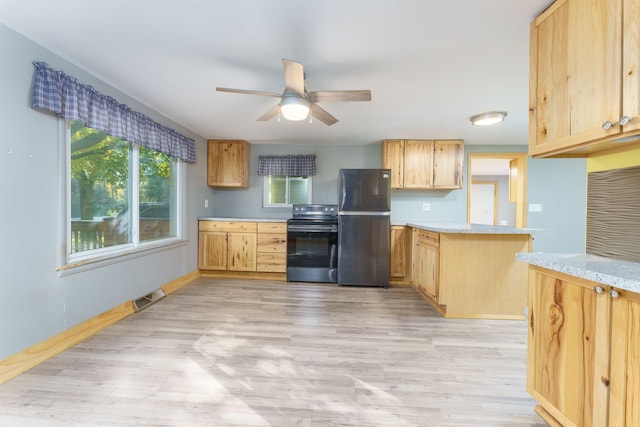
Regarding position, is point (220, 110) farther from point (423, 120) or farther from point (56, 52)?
point (423, 120)

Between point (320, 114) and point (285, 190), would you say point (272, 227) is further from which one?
point (320, 114)

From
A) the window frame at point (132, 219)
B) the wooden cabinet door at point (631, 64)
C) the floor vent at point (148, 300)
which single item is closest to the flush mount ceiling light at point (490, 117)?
the wooden cabinet door at point (631, 64)

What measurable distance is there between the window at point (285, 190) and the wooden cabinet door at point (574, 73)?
10.7ft

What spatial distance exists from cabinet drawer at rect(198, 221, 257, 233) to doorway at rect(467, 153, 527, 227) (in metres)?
3.42

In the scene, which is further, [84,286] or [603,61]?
[84,286]

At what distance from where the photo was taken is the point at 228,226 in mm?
3867

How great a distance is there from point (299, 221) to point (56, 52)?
9.10ft

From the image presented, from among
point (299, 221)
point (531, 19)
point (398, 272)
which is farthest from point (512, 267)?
point (299, 221)

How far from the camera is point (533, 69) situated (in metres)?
1.42

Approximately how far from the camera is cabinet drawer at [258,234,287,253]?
3.83 metres

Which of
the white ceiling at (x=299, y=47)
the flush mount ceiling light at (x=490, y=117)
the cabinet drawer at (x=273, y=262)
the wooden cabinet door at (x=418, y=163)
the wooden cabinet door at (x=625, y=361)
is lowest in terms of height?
the cabinet drawer at (x=273, y=262)

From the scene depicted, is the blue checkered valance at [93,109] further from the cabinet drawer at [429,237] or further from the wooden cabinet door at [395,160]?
the cabinet drawer at [429,237]

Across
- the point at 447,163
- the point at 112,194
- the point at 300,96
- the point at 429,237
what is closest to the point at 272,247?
the point at 112,194

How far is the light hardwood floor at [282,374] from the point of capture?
Result: 1336 mm
